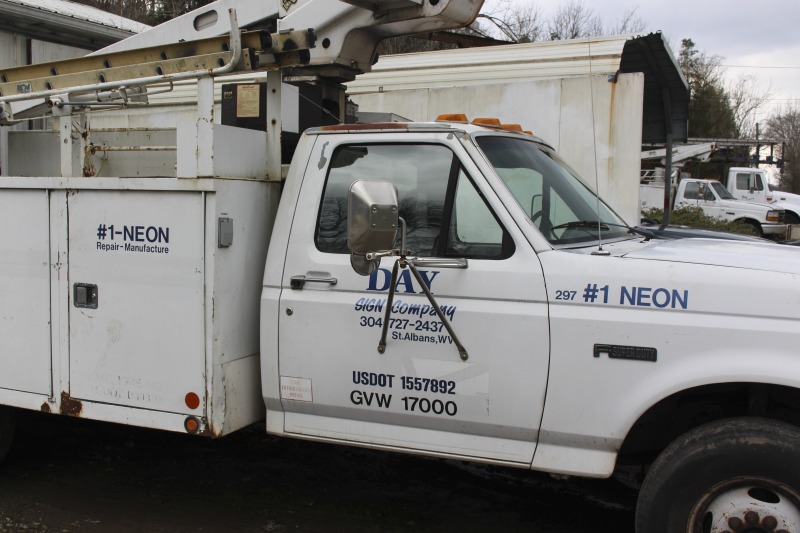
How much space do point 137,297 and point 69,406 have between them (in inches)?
30.3

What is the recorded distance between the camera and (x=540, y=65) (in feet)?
29.5

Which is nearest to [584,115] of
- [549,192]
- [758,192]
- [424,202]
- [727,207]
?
[549,192]

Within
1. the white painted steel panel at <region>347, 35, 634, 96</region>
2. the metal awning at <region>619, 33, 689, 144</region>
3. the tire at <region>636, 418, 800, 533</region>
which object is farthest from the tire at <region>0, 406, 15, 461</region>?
the metal awning at <region>619, 33, 689, 144</region>

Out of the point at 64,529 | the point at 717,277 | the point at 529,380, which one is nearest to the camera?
the point at 717,277

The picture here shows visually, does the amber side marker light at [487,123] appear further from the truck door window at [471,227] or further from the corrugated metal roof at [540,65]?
the corrugated metal roof at [540,65]

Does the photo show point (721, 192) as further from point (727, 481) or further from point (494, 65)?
point (727, 481)

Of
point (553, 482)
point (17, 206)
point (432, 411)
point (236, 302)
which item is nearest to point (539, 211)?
point (432, 411)

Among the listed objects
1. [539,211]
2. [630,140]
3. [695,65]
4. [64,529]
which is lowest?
[64,529]

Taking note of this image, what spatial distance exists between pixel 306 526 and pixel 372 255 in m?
1.77

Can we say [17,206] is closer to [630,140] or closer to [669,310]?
[669,310]

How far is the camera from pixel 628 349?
3.13 meters

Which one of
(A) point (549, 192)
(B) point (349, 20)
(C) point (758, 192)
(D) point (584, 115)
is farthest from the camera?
(C) point (758, 192)

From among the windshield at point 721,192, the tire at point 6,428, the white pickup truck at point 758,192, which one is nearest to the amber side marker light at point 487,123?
the tire at point 6,428

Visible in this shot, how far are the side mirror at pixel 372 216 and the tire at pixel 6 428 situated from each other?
2.85 m
